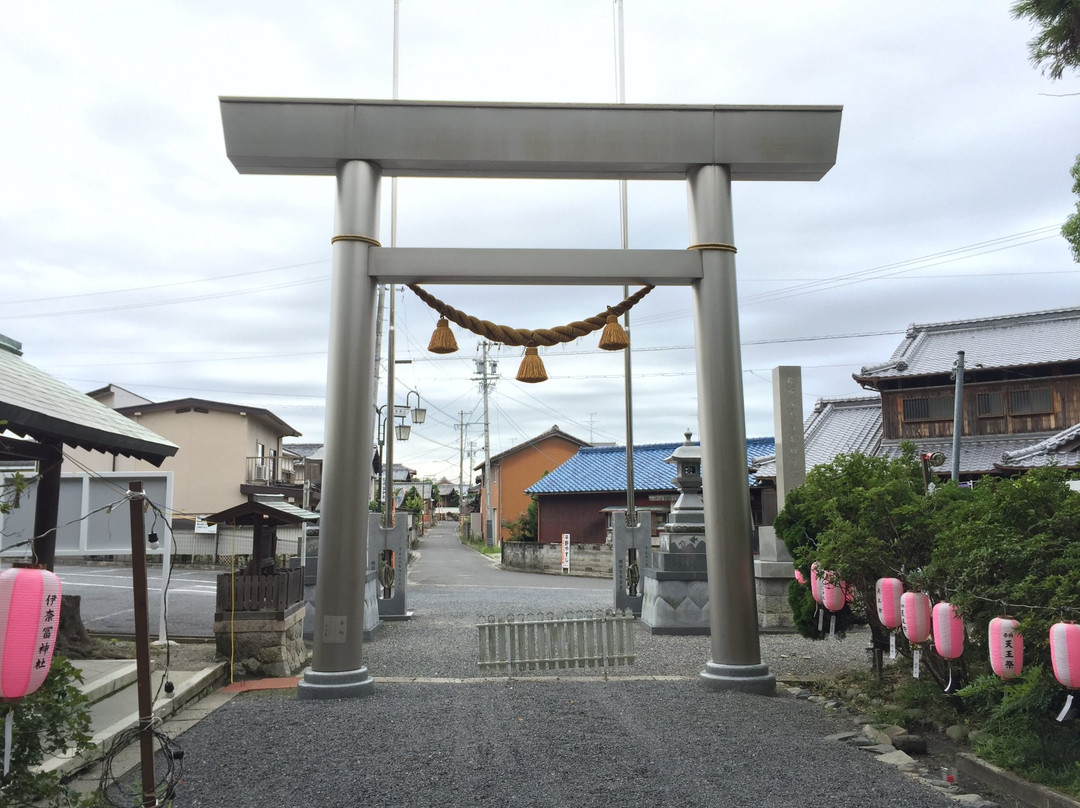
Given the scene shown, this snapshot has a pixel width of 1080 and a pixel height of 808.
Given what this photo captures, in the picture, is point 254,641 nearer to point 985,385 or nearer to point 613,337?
point 613,337

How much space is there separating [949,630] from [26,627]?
5.90 m

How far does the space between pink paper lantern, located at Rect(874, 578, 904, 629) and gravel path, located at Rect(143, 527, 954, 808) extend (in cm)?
97

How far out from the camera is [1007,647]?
5.12 meters

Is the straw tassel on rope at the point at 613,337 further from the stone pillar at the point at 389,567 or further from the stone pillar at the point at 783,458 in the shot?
the stone pillar at the point at 389,567

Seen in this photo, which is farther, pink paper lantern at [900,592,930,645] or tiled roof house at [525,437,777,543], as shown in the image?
tiled roof house at [525,437,777,543]

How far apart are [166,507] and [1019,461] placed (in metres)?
17.7

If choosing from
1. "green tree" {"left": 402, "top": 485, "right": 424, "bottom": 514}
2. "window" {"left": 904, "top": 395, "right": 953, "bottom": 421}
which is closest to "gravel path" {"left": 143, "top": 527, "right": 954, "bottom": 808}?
"window" {"left": 904, "top": 395, "right": 953, "bottom": 421}

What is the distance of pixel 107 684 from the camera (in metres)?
7.25

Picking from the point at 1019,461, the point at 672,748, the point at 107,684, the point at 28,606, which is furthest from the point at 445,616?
the point at 1019,461

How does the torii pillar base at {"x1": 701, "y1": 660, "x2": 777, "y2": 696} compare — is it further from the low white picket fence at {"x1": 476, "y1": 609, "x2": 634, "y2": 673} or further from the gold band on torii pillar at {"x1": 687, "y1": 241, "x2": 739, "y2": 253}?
the gold band on torii pillar at {"x1": 687, "y1": 241, "x2": 739, "y2": 253}

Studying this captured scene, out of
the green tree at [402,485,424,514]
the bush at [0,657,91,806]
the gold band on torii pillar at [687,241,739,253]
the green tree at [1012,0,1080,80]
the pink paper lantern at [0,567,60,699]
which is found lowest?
the bush at [0,657,91,806]

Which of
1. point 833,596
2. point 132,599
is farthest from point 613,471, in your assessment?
point 833,596

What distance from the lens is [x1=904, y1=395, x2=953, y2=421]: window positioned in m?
23.8

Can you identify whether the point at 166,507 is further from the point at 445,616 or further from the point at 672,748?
the point at 672,748
